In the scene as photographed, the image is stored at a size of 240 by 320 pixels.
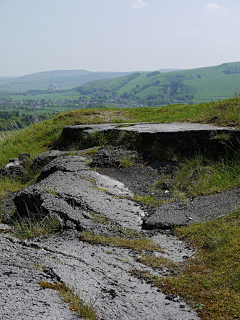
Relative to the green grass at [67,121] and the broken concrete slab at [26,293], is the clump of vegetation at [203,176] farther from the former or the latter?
the green grass at [67,121]

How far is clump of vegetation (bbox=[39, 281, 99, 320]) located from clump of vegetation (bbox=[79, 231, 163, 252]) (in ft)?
4.18

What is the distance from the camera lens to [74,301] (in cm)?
208

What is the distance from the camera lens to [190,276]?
286cm

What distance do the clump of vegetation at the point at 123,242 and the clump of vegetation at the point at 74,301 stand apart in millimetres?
1275

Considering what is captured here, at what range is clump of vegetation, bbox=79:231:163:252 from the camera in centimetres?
349

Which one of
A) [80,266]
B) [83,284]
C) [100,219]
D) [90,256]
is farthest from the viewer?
[100,219]

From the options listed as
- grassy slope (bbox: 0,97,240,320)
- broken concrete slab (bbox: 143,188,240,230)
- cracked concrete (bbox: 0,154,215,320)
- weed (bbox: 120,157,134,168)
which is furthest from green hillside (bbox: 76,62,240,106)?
grassy slope (bbox: 0,97,240,320)

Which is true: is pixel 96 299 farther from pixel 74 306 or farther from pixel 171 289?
pixel 171 289

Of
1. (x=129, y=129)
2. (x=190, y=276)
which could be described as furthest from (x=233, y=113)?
(x=190, y=276)

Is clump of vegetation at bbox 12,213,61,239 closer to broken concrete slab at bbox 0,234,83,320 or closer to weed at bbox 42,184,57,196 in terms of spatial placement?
weed at bbox 42,184,57,196

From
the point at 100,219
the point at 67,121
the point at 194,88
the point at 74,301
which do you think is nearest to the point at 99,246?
the point at 100,219

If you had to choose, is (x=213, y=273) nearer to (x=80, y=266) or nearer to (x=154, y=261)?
(x=154, y=261)

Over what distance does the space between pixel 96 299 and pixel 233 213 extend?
2.61 meters

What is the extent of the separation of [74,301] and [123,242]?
5.15 feet
